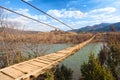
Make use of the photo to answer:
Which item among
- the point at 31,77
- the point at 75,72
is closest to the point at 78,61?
the point at 75,72

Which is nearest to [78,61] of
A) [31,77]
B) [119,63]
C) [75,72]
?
[75,72]

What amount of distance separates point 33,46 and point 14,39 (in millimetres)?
2397

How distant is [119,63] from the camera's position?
991 inches

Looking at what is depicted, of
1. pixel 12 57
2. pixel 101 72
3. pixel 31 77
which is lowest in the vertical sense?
pixel 101 72

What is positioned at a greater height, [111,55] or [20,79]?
[20,79]

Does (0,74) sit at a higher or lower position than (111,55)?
higher

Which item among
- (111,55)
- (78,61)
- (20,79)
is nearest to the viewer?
(20,79)

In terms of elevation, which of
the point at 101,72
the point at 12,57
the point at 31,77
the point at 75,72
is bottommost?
the point at 75,72

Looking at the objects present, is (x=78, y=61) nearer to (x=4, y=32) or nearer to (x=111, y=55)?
(x=111, y=55)

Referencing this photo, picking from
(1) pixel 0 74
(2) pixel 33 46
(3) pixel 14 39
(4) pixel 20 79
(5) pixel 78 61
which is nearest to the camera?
(4) pixel 20 79

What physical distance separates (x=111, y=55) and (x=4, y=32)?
1520cm

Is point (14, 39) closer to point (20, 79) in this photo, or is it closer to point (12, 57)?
point (12, 57)

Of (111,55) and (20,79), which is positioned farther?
(111,55)

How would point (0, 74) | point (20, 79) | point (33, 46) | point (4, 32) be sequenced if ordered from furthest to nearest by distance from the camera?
point (33, 46) → point (4, 32) → point (0, 74) → point (20, 79)
